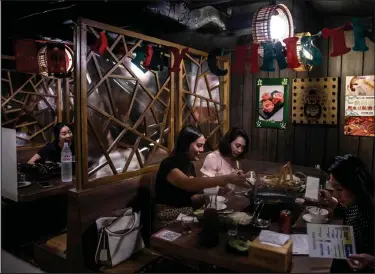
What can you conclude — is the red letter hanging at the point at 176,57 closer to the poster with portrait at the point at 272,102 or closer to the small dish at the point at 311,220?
the poster with portrait at the point at 272,102

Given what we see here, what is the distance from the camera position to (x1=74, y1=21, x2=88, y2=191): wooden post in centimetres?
328

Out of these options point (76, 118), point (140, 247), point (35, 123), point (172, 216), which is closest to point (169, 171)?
point (172, 216)

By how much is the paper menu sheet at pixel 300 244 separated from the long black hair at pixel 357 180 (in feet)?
1.79

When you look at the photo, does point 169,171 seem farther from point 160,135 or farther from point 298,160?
point 298,160

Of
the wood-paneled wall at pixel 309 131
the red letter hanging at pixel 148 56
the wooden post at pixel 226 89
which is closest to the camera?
the red letter hanging at pixel 148 56

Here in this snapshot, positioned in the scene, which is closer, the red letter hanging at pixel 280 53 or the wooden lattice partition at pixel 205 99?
the red letter hanging at pixel 280 53

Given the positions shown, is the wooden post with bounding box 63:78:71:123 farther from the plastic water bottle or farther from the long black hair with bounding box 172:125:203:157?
the long black hair with bounding box 172:125:203:157

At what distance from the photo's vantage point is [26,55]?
197 inches

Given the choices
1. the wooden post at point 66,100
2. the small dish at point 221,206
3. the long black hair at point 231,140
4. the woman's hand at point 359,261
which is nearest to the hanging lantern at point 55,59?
the wooden post at point 66,100

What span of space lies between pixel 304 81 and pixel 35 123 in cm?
602

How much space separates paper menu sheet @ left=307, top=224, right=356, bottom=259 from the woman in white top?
222 centimetres

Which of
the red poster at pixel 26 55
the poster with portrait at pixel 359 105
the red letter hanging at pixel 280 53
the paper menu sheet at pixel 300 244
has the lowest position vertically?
the paper menu sheet at pixel 300 244

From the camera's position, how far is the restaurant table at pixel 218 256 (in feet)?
6.91

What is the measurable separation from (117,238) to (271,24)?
3.01 meters
